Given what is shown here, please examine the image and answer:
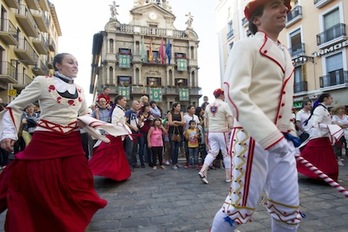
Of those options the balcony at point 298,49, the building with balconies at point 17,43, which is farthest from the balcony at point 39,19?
the balcony at point 298,49

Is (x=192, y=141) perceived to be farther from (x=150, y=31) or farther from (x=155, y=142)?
(x=150, y=31)

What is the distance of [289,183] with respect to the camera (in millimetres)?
1828

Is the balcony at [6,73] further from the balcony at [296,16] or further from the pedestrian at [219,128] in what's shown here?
the balcony at [296,16]

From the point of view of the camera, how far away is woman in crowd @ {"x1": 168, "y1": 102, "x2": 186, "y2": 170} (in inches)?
312

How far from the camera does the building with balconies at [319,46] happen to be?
19672 millimetres

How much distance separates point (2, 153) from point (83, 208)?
19.8 ft

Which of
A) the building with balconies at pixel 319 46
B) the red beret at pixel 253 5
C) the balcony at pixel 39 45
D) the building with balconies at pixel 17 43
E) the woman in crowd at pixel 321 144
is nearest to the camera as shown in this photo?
the red beret at pixel 253 5

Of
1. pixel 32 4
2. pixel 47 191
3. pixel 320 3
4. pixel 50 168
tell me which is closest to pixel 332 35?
pixel 320 3

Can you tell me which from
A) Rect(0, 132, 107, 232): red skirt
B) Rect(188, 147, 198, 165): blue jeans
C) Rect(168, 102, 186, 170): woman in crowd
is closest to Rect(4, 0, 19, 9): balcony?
Rect(168, 102, 186, 170): woman in crowd

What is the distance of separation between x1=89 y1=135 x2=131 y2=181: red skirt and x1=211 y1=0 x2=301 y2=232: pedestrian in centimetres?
386

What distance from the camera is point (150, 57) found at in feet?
112

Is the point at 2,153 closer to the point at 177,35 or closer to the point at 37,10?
the point at 37,10

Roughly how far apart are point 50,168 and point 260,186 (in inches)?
81.3

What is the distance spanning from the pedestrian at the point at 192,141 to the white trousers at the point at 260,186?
569 cm
